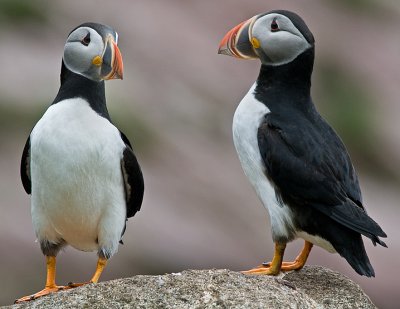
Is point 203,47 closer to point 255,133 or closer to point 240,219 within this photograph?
point 240,219

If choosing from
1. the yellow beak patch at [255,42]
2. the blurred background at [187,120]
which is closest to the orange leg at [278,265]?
the yellow beak patch at [255,42]

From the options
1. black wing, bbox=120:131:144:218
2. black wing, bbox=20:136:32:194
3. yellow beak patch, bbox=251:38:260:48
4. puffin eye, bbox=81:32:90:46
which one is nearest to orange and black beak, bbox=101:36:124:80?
puffin eye, bbox=81:32:90:46

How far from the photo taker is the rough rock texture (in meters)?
6.86

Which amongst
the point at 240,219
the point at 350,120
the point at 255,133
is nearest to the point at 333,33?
the point at 350,120

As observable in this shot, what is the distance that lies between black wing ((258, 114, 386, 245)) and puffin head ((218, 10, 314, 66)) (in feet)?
1.40

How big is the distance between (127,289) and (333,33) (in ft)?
58.0

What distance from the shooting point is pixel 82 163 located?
7.70 meters

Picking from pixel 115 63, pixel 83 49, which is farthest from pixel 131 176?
pixel 83 49

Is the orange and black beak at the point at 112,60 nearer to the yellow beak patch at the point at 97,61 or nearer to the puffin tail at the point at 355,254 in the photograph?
the yellow beak patch at the point at 97,61

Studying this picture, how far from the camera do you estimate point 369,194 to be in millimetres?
18531

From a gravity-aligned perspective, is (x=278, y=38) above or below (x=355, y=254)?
above

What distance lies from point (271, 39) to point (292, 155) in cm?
74

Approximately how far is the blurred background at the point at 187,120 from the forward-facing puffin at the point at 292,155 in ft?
19.3

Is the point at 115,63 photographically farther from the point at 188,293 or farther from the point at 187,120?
the point at 187,120
